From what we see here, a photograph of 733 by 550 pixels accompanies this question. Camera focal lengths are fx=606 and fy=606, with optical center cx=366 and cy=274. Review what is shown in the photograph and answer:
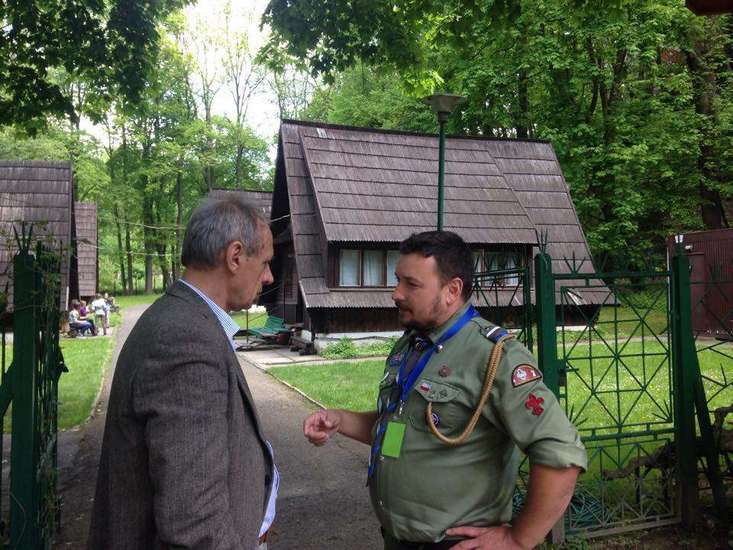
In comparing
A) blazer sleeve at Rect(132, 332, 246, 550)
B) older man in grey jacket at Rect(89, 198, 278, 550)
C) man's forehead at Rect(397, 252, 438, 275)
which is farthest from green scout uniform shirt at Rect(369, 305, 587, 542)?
blazer sleeve at Rect(132, 332, 246, 550)

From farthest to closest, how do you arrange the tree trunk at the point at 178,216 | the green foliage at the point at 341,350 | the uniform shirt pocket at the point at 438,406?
the tree trunk at the point at 178,216
the green foliage at the point at 341,350
the uniform shirt pocket at the point at 438,406

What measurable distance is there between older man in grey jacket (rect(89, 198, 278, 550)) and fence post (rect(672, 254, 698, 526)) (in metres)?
4.19

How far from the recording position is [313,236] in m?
17.2

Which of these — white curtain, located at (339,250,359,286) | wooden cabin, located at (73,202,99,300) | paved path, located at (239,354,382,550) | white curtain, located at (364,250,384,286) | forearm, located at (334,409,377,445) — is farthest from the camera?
wooden cabin, located at (73,202,99,300)

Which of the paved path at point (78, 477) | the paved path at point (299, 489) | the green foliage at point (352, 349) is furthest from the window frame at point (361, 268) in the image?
the paved path at point (78, 477)

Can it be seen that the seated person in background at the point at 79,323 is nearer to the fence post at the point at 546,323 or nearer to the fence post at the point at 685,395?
the fence post at the point at 546,323

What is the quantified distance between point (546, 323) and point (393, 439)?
8.43ft

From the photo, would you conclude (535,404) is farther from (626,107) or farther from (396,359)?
(626,107)

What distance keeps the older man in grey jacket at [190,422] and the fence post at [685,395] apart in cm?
419

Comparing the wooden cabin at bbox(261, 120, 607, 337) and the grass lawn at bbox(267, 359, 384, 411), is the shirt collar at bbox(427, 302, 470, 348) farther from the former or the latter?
the wooden cabin at bbox(261, 120, 607, 337)

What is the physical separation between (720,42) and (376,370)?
19013 millimetres

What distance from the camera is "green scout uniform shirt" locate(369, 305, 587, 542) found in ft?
6.81

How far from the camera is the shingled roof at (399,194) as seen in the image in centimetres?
1661

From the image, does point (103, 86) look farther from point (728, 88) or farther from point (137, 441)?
point (728, 88)
